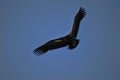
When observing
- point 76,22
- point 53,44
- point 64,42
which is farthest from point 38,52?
point 76,22

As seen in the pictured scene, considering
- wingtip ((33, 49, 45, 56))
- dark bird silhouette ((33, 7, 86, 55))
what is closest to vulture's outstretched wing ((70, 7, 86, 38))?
dark bird silhouette ((33, 7, 86, 55))


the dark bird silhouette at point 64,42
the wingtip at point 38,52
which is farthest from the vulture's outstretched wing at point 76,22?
the wingtip at point 38,52

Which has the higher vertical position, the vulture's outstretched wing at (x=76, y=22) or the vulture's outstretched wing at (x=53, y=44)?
the vulture's outstretched wing at (x=76, y=22)

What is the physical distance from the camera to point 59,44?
2.43 metres

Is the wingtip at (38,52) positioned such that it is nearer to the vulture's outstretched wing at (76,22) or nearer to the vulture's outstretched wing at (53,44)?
the vulture's outstretched wing at (53,44)

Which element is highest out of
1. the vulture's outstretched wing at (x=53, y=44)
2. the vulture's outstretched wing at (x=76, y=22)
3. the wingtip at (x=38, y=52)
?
the vulture's outstretched wing at (x=76, y=22)

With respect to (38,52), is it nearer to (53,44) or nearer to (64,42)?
(53,44)

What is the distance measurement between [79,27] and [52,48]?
44cm

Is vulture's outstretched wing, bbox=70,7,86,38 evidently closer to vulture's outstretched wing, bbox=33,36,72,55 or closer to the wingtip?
vulture's outstretched wing, bbox=33,36,72,55

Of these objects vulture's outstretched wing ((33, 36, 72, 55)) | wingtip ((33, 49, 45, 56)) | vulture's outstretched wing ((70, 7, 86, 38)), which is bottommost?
wingtip ((33, 49, 45, 56))

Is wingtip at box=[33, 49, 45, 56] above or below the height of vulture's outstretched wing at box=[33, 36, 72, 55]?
below

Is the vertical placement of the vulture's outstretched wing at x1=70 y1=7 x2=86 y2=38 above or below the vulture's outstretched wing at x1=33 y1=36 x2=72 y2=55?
above

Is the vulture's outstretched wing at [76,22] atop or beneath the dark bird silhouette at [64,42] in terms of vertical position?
atop

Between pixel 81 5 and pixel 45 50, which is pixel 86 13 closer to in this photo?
pixel 81 5
